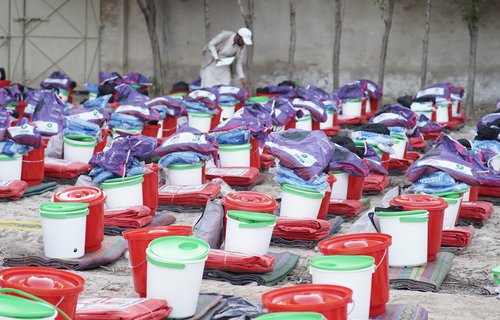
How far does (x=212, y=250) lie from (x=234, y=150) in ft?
13.9

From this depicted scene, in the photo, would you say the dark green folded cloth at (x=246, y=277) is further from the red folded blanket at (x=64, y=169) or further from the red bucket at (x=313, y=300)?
the red folded blanket at (x=64, y=169)

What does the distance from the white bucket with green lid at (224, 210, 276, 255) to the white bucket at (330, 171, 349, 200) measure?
104 inches

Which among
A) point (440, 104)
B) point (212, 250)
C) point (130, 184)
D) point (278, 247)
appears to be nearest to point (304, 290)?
point (212, 250)

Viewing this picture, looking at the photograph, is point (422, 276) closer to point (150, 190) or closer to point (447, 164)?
point (447, 164)

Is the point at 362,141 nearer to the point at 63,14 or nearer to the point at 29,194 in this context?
the point at 29,194

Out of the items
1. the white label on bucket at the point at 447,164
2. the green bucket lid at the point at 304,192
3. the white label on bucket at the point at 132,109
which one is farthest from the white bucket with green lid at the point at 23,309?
the white label on bucket at the point at 132,109

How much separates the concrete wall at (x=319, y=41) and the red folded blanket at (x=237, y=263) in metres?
12.3

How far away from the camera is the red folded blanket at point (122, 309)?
19.1ft

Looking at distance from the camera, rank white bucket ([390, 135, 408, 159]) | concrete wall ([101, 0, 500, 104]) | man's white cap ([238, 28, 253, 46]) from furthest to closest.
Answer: concrete wall ([101, 0, 500, 104])
man's white cap ([238, 28, 253, 46])
white bucket ([390, 135, 408, 159])

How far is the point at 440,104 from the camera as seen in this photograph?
16.8 m

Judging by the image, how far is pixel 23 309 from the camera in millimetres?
4922

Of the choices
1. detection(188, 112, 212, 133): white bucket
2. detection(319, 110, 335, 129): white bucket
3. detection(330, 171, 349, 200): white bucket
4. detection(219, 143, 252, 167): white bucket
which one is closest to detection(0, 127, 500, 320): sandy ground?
detection(330, 171, 349, 200): white bucket

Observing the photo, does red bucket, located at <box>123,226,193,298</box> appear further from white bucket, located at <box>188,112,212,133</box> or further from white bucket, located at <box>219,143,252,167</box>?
white bucket, located at <box>188,112,212,133</box>

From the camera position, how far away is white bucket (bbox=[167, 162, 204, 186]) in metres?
10.8
